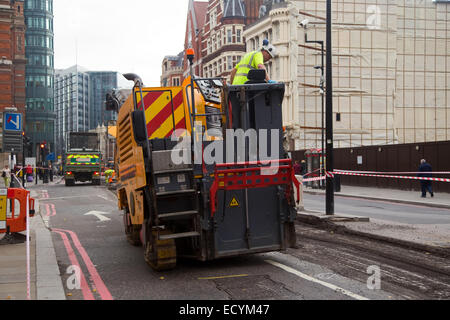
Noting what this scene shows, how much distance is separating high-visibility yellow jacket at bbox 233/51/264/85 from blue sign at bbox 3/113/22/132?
25.2 feet

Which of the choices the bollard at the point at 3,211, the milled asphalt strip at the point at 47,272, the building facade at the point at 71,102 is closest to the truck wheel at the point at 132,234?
the milled asphalt strip at the point at 47,272

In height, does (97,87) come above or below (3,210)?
above

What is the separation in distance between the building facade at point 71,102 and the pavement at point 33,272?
401 feet

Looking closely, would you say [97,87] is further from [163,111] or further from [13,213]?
[163,111]

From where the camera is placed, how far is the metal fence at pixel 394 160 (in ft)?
82.4

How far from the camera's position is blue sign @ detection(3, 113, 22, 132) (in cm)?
1301

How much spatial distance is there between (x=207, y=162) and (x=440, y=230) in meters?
6.18

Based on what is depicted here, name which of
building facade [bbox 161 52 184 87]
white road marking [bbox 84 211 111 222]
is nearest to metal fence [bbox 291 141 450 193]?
white road marking [bbox 84 211 111 222]

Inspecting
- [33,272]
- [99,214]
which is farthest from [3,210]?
[99,214]

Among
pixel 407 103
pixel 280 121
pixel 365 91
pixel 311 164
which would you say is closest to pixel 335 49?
pixel 365 91

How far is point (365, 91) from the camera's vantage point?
5097 cm

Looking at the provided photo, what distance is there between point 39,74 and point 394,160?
7613 centimetres

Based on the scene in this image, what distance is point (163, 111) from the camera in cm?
766

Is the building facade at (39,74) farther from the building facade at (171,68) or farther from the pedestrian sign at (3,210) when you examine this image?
the pedestrian sign at (3,210)
